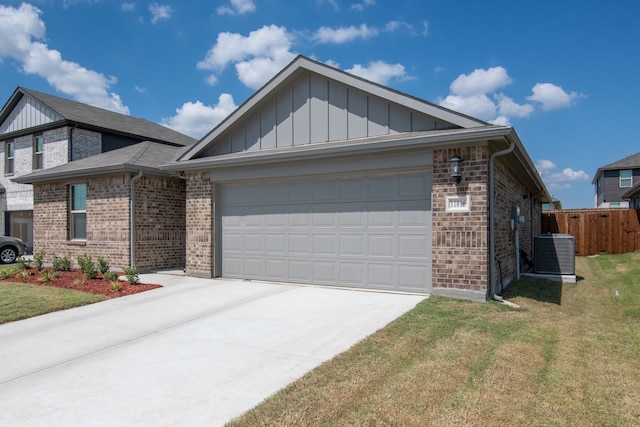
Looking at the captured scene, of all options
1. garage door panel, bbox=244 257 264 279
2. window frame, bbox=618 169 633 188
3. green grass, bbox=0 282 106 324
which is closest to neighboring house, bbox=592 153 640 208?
window frame, bbox=618 169 633 188

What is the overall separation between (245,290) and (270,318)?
7.54 feet

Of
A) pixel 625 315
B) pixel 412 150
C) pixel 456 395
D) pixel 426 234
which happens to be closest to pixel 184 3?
pixel 412 150

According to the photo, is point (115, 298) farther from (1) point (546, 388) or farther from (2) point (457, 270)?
(1) point (546, 388)

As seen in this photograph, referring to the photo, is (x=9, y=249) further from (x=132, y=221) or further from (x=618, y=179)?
(x=618, y=179)

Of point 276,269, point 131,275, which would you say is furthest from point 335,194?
point 131,275

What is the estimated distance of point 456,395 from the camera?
11.7 ft

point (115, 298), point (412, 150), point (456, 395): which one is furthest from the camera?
point (115, 298)

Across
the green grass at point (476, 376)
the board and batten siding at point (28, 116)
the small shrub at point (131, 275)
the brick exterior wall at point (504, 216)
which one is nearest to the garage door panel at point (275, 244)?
the small shrub at point (131, 275)

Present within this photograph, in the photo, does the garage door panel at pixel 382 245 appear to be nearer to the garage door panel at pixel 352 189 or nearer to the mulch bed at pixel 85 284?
the garage door panel at pixel 352 189

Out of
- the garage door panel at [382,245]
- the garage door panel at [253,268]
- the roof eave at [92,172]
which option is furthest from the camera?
the roof eave at [92,172]

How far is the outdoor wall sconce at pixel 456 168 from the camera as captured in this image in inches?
279

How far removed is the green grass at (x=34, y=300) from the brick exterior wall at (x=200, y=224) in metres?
2.42

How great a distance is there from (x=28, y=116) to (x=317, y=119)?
1678cm

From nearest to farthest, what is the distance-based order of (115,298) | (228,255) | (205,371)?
(205,371), (115,298), (228,255)
